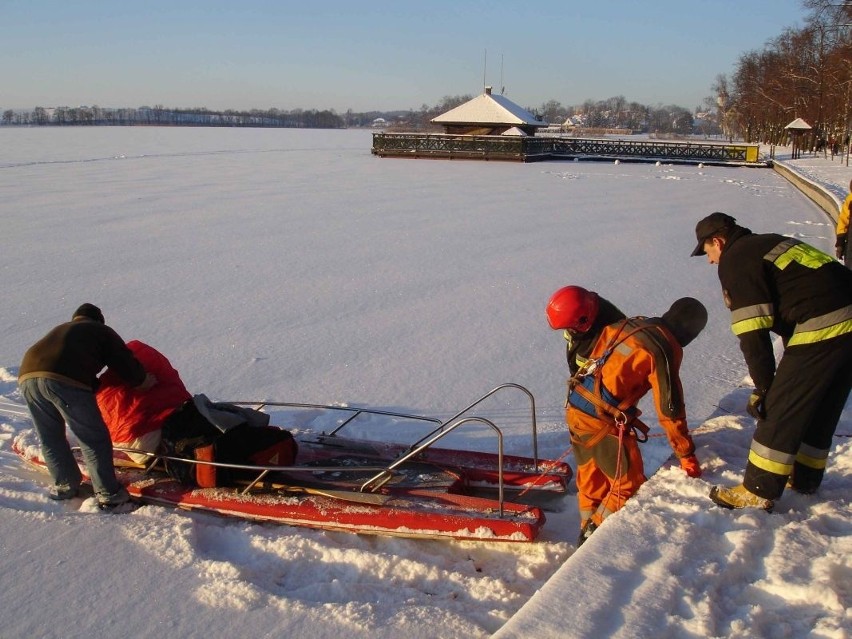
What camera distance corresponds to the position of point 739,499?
3225mm

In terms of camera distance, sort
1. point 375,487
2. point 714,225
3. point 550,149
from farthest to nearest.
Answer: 1. point 550,149
2. point 375,487
3. point 714,225

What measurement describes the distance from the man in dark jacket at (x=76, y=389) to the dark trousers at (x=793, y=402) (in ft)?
10.4

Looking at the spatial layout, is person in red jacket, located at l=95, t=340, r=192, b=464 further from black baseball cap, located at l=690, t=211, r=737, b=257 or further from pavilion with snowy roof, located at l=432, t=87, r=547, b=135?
pavilion with snowy roof, located at l=432, t=87, r=547, b=135

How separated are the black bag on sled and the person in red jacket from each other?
0.11m

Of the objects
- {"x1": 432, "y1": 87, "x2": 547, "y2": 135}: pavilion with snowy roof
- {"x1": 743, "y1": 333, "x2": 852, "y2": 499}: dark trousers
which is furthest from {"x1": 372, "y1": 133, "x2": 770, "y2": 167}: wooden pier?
{"x1": 743, "y1": 333, "x2": 852, "y2": 499}: dark trousers

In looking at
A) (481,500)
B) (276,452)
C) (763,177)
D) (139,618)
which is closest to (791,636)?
(481,500)

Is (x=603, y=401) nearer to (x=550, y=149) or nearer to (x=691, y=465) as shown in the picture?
(x=691, y=465)

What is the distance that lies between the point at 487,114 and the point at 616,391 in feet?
117

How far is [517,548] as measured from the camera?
3.57 m

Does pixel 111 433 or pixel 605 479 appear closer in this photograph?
pixel 605 479

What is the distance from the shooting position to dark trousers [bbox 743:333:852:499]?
3078 mm

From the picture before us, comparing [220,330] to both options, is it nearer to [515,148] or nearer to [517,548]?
[517,548]

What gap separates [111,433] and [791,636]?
141 inches

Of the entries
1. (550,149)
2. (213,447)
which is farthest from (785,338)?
(550,149)
